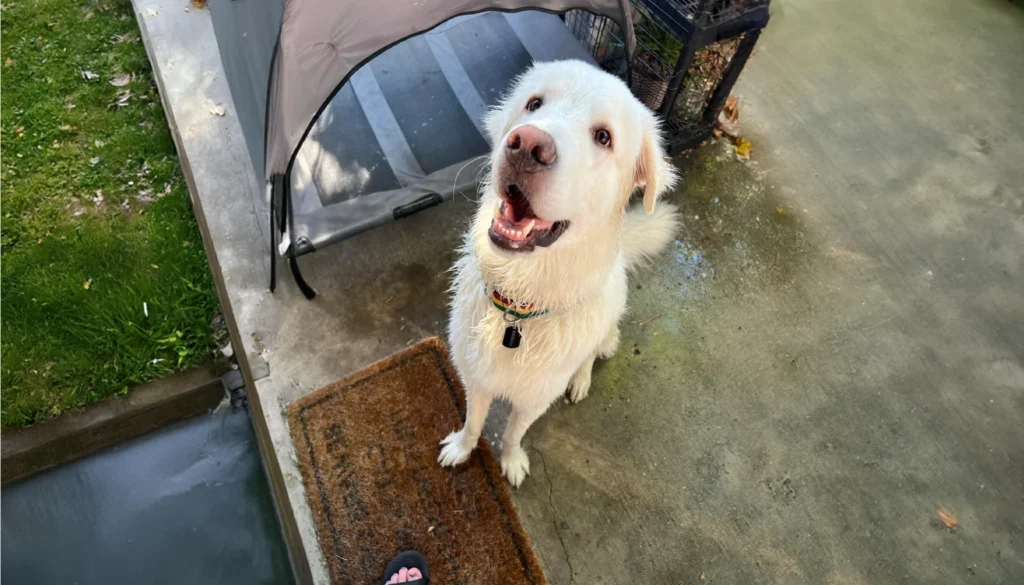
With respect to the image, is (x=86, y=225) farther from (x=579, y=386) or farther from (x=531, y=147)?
(x=531, y=147)

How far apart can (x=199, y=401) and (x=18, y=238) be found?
1.35 m

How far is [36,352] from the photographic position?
8.57 ft

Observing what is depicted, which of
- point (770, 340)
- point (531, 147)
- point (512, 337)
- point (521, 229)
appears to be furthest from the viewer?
point (770, 340)

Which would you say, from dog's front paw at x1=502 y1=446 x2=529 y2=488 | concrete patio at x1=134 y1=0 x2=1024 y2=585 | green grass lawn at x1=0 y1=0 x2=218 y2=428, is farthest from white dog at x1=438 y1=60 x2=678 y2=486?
green grass lawn at x1=0 y1=0 x2=218 y2=428

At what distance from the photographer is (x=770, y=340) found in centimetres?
291

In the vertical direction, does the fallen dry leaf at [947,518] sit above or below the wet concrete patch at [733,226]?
below

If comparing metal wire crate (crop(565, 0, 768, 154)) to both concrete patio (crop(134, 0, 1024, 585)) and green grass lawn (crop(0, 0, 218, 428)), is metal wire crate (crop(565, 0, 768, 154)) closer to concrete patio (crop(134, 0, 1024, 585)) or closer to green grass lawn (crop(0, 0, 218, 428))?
concrete patio (crop(134, 0, 1024, 585))

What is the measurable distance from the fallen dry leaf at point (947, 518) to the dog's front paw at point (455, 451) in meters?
2.11

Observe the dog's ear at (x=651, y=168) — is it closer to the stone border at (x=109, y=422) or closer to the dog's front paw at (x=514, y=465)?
the dog's front paw at (x=514, y=465)

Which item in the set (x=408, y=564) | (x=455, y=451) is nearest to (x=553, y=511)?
(x=455, y=451)

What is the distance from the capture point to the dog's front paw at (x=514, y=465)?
2369 millimetres

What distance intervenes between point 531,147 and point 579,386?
1.56m

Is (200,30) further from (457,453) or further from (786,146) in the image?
(786,146)

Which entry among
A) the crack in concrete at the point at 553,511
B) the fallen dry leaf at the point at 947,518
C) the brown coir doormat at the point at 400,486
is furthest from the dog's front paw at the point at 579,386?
the fallen dry leaf at the point at 947,518
